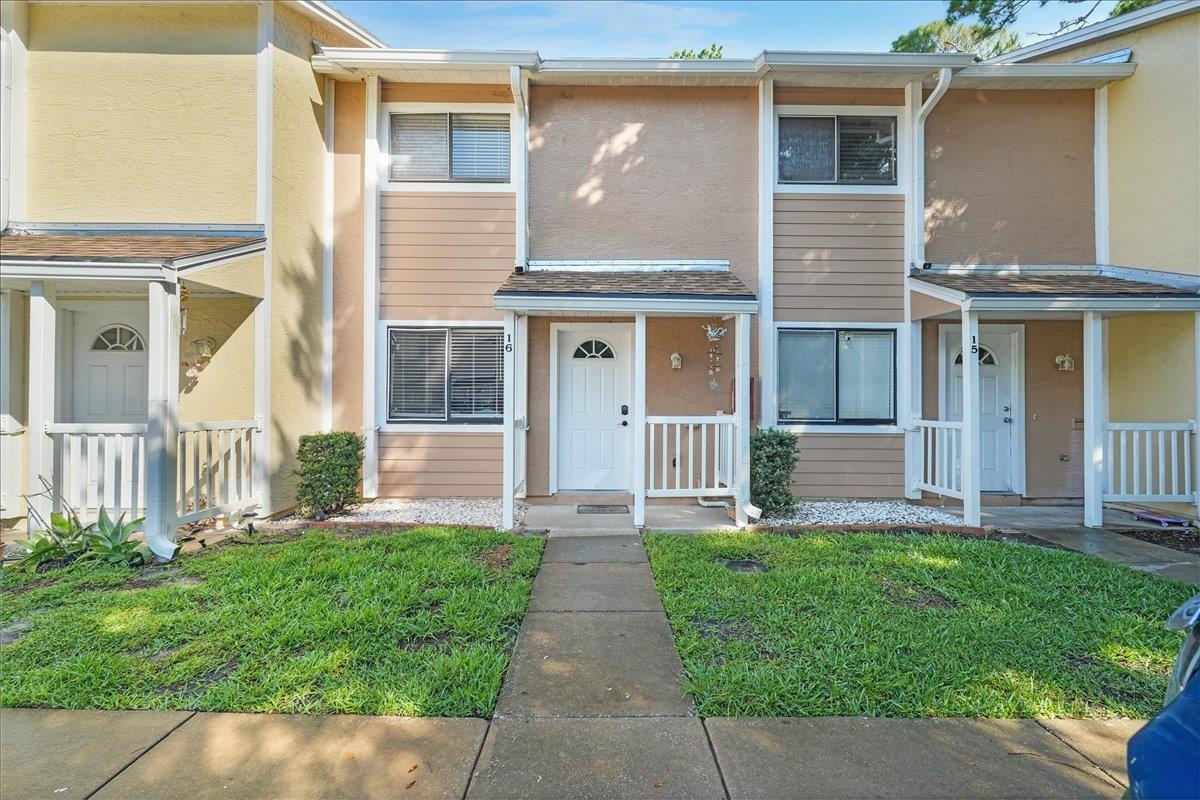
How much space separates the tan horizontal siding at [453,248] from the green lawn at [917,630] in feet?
13.8

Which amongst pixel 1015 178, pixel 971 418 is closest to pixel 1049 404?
pixel 971 418

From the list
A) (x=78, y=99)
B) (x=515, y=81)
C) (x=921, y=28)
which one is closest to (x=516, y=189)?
(x=515, y=81)

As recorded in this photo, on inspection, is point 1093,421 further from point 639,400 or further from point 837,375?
point 639,400

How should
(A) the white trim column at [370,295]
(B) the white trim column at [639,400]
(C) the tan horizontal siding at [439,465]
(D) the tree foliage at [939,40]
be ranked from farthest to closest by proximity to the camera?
(D) the tree foliage at [939,40] → (C) the tan horizontal siding at [439,465] → (A) the white trim column at [370,295] → (B) the white trim column at [639,400]

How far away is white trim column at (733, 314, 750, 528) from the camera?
238 inches

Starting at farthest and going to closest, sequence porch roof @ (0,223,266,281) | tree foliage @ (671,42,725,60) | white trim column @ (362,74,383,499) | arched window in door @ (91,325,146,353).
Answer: tree foliage @ (671,42,725,60)
white trim column @ (362,74,383,499)
arched window in door @ (91,325,146,353)
porch roof @ (0,223,266,281)

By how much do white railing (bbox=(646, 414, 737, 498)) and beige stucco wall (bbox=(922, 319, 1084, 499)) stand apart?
2932 mm

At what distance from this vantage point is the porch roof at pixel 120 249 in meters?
4.88

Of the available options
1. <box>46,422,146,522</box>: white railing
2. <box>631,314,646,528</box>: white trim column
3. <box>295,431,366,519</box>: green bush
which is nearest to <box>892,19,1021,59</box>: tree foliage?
<box>631,314,646,528</box>: white trim column

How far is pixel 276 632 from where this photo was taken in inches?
134

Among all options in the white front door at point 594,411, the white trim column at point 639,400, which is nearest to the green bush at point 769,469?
the white trim column at point 639,400

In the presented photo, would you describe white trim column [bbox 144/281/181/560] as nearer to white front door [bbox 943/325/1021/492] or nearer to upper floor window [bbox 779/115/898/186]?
upper floor window [bbox 779/115/898/186]

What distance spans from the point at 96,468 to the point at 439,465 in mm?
3331

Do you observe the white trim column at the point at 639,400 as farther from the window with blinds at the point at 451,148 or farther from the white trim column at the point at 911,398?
the white trim column at the point at 911,398
